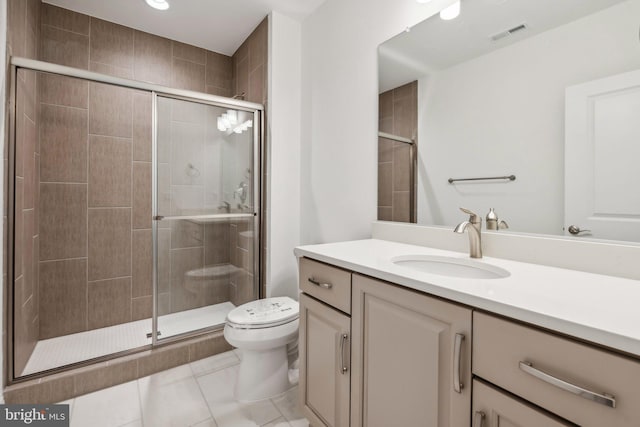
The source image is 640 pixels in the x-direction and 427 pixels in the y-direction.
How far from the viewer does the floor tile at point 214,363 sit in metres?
1.87

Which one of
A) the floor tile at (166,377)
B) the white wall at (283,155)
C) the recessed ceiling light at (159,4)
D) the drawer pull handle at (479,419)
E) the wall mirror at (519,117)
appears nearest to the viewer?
Answer: the drawer pull handle at (479,419)

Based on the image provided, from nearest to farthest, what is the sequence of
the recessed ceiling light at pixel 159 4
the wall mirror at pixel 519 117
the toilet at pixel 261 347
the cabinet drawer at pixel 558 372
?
the cabinet drawer at pixel 558 372 → the wall mirror at pixel 519 117 → the toilet at pixel 261 347 → the recessed ceiling light at pixel 159 4

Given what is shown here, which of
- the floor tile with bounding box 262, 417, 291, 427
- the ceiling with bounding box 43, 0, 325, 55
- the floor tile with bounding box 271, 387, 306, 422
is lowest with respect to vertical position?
the floor tile with bounding box 262, 417, 291, 427

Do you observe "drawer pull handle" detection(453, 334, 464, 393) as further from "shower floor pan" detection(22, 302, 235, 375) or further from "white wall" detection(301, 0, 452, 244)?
"shower floor pan" detection(22, 302, 235, 375)

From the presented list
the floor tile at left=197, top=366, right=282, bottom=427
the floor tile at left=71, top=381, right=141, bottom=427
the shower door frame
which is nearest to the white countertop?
the floor tile at left=197, top=366, right=282, bottom=427

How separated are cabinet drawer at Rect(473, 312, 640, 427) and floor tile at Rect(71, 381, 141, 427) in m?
1.66

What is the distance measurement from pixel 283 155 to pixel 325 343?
1.43m

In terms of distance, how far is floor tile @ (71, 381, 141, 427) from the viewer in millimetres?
1431

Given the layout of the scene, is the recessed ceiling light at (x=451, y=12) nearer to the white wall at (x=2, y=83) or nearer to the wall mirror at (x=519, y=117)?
the wall mirror at (x=519, y=117)

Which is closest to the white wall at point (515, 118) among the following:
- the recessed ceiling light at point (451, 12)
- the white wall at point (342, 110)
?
the recessed ceiling light at point (451, 12)

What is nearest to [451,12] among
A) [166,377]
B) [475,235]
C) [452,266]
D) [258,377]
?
[475,235]

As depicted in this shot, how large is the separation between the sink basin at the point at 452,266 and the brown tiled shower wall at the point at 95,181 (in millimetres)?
1417

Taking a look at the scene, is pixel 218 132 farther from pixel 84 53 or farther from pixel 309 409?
pixel 309 409

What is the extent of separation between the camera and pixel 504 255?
1.12 meters
